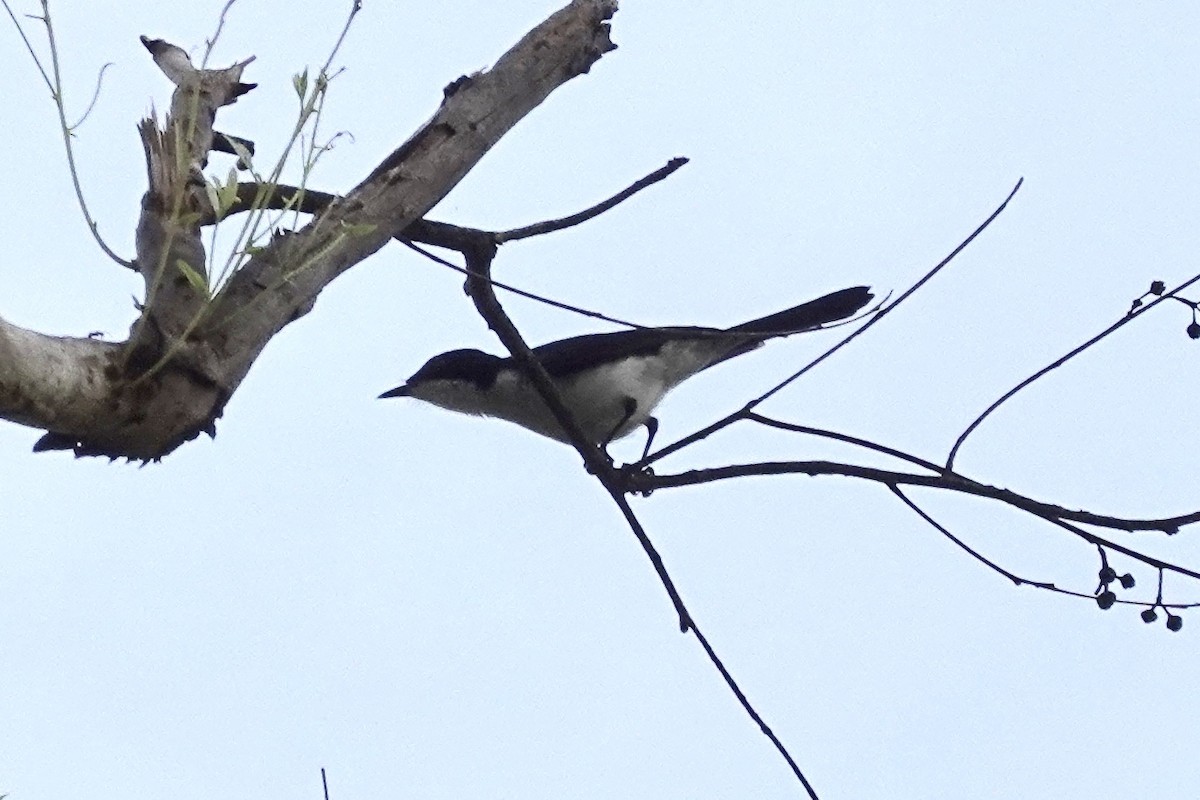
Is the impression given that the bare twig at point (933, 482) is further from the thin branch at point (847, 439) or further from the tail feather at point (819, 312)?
the tail feather at point (819, 312)

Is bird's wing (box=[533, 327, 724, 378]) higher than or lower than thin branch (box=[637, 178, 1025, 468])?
higher

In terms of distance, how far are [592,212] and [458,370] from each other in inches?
117

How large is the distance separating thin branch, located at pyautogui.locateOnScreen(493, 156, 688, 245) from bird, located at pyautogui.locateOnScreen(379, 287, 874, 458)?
6.97 ft

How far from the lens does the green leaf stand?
95.7 inches

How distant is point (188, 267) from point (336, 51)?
518 mm

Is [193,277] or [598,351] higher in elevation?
[598,351]

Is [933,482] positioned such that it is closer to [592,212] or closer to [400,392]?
[592,212]

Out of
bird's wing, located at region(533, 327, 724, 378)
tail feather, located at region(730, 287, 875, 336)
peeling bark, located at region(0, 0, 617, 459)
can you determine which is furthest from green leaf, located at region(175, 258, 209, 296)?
bird's wing, located at region(533, 327, 724, 378)

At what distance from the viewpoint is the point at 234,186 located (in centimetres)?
249

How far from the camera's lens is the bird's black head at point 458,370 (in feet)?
20.4

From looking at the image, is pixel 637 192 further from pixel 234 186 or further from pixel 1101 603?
pixel 1101 603

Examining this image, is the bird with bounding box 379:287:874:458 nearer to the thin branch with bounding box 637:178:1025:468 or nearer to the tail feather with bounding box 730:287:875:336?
the tail feather with bounding box 730:287:875:336

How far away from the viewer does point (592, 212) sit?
351 cm

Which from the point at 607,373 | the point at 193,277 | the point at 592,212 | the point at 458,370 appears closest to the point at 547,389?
the point at 592,212
